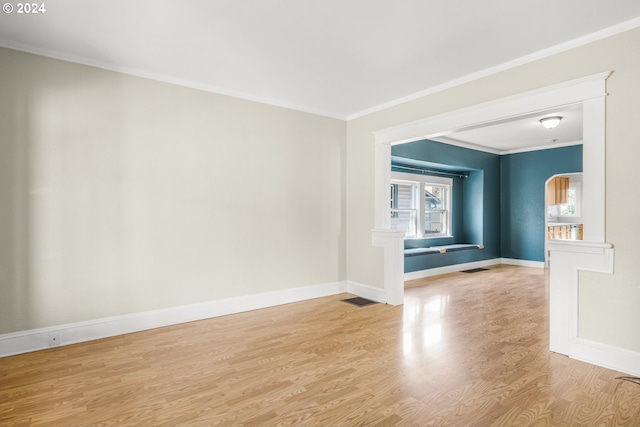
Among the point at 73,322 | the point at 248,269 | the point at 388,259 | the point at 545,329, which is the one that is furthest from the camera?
the point at 388,259

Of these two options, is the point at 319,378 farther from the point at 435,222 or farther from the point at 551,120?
the point at 435,222

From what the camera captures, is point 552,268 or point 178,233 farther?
point 178,233

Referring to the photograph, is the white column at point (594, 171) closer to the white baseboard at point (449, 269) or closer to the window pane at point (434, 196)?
the white baseboard at point (449, 269)

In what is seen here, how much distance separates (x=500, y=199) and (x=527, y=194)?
600 millimetres

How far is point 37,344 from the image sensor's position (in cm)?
295

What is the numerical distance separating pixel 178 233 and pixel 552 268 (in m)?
3.63

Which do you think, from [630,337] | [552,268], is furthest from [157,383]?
[630,337]

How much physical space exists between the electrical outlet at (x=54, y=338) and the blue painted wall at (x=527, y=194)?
8.38 metres

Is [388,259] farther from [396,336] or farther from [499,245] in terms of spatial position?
[499,245]

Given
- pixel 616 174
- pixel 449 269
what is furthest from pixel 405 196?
pixel 616 174

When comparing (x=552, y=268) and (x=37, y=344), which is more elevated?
(x=552, y=268)

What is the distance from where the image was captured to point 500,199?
808cm

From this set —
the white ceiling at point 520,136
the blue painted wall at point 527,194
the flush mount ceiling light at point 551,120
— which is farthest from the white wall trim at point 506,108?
the blue painted wall at point 527,194

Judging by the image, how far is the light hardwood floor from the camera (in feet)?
6.52
